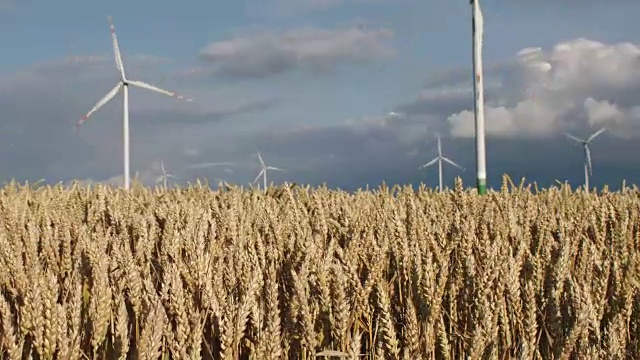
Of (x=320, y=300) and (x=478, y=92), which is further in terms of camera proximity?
(x=478, y=92)

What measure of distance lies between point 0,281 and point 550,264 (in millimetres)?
2533

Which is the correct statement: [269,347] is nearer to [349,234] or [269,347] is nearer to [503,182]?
[349,234]

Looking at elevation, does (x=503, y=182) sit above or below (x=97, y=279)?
above

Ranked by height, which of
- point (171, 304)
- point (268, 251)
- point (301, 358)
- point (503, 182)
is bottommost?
point (301, 358)

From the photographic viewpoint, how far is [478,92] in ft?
59.5

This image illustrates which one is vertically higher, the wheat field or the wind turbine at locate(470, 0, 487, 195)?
the wind turbine at locate(470, 0, 487, 195)

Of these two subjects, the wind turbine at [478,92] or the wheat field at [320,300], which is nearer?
the wheat field at [320,300]

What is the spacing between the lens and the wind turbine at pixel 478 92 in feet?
55.4

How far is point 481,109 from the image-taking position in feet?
58.4

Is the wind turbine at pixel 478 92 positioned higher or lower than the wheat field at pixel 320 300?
higher

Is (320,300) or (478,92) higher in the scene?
(478,92)

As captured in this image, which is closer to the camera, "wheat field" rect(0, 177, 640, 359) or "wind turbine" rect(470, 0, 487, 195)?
"wheat field" rect(0, 177, 640, 359)

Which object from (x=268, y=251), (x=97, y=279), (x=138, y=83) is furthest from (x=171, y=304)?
(x=138, y=83)

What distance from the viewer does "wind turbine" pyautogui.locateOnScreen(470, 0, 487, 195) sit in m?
16.9
